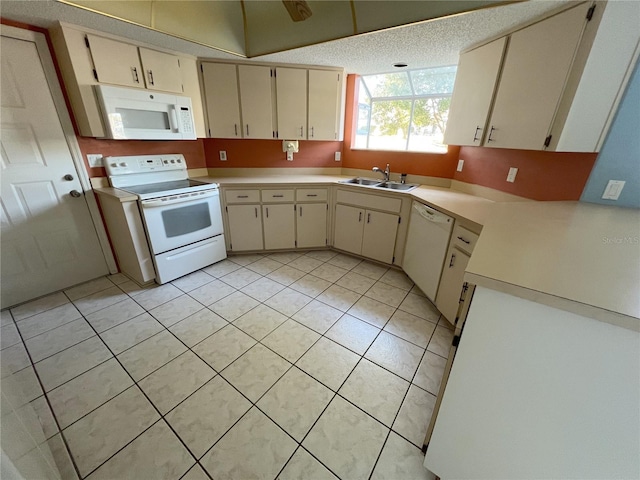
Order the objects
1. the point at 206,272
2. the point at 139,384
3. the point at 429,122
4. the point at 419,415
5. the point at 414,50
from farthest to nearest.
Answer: the point at 429,122 < the point at 206,272 < the point at 414,50 < the point at 139,384 < the point at 419,415

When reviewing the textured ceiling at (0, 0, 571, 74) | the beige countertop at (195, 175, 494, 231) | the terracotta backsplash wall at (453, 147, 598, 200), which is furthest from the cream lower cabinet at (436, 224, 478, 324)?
the textured ceiling at (0, 0, 571, 74)

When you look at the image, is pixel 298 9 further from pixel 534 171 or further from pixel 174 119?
pixel 534 171

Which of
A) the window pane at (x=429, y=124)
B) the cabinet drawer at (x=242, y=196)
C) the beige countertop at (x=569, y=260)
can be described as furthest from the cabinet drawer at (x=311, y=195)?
the beige countertop at (x=569, y=260)

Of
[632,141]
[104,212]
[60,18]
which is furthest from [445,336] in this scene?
[60,18]

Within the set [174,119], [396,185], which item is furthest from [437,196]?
[174,119]

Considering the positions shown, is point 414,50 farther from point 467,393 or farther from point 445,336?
point 467,393

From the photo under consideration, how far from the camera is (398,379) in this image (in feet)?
5.31

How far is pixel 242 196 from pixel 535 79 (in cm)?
268

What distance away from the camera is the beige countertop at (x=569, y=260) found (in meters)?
0.72

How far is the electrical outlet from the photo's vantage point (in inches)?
93.6

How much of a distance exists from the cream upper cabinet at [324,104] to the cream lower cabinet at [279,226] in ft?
3.24

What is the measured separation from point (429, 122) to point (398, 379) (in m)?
2.77

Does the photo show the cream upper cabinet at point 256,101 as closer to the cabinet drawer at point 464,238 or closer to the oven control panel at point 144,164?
the oven control panel at point 144,164

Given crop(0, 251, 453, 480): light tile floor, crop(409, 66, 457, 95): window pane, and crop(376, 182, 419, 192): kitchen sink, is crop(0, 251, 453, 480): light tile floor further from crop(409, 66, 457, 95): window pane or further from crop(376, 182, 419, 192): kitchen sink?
crop(409, 66, 457, 95): window pane
